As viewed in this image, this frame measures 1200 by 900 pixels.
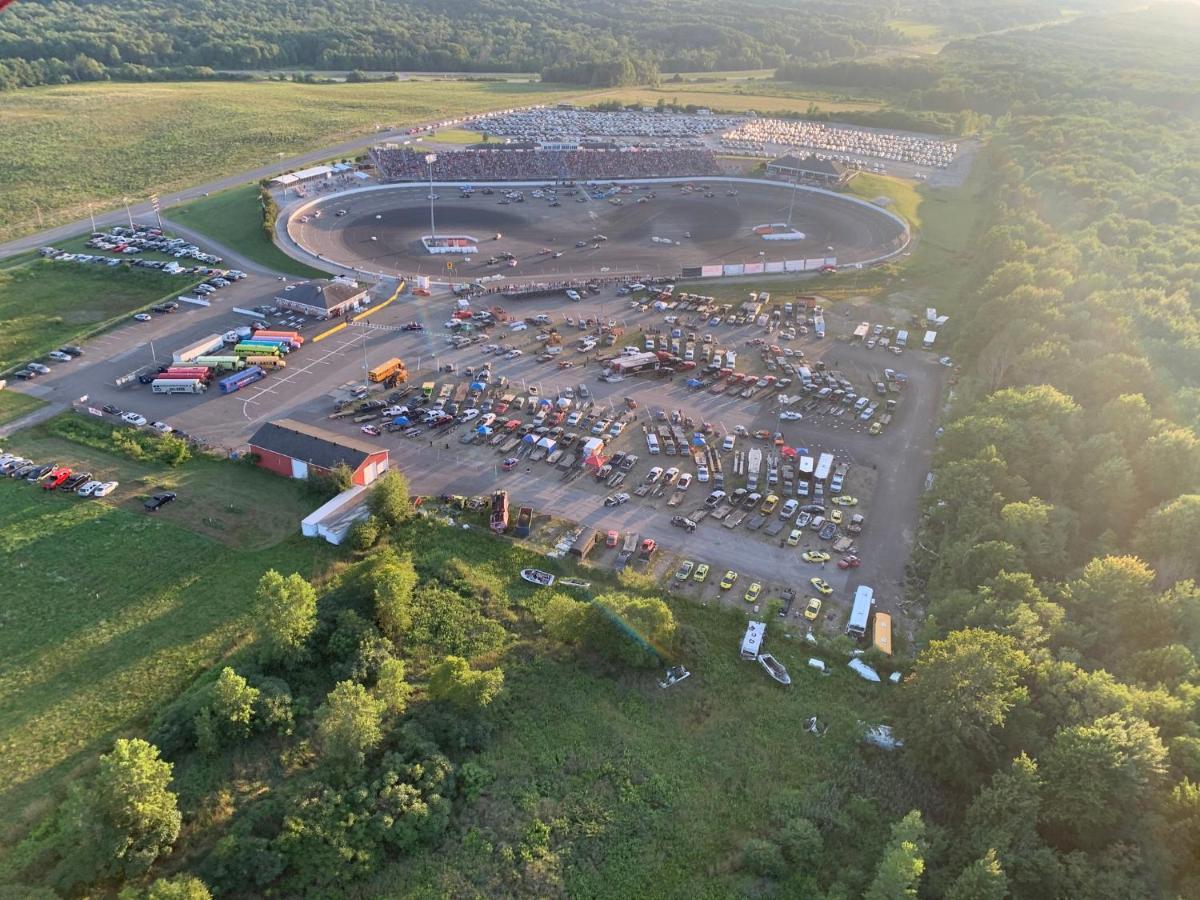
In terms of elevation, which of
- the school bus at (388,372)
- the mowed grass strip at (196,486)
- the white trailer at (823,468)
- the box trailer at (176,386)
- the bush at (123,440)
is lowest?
the mowed grass strip at (196,486)

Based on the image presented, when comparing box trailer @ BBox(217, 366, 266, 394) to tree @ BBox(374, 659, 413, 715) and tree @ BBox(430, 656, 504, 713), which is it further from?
tree @ BBox(430, 656, 504, 713)

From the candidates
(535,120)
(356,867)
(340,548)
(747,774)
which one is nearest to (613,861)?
(747,774)

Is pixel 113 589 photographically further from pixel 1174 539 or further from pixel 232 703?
pixel 1174 539

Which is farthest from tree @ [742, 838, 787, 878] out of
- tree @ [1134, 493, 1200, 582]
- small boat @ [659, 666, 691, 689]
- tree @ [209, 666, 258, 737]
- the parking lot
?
tree @ [1134, 493, 1200, 582]

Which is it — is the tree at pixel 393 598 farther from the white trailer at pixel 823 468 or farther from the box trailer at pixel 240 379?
the box trailer at pixel 240 379

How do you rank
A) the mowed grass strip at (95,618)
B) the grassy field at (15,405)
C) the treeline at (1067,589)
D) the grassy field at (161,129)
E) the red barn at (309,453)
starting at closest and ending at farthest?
the treeline at (1067,589) → the mowed grass strip at (95,618) → the red barn at (309,453) → the grassy field at (15,405) → the grassy field at (161,129)

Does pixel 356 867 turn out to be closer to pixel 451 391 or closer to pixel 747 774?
pixel 747 774

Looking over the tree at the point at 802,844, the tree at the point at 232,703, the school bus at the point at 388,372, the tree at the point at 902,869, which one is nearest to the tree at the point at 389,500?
the tree at the point at 232,703

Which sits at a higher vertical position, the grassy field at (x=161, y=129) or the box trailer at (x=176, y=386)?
the grassy field at (x=161, y=129)
